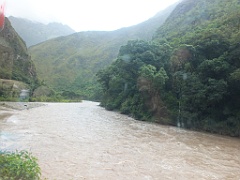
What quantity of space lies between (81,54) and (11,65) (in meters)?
71.2

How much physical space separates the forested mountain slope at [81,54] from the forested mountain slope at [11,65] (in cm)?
2861

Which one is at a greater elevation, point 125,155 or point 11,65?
point 11,65

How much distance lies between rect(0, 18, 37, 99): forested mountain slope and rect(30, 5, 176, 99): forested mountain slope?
2861cm

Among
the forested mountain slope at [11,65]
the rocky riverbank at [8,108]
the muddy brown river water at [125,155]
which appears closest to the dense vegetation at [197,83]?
the muddy brown river water at [125,155]

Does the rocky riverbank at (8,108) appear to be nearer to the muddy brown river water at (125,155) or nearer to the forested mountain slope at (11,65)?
the muddy brown river water at (125,155)

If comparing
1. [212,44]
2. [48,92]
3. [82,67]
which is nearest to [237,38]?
[212,44]

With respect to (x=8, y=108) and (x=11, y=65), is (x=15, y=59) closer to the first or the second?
(x=11, y=65)

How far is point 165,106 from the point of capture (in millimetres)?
23156

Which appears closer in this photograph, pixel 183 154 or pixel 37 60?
pixel 183 154

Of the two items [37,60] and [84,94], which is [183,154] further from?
[37,60]

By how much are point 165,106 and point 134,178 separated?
1572 cm

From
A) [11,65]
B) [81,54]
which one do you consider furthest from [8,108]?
[81,54]

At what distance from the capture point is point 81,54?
125625mm

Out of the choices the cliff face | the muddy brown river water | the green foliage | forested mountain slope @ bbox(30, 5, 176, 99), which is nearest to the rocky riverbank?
the muddy brown river water
